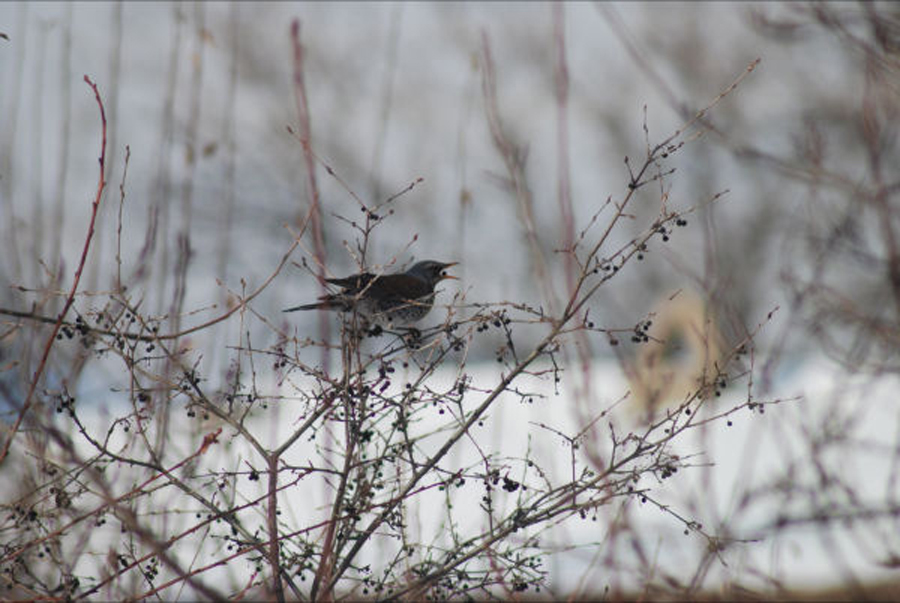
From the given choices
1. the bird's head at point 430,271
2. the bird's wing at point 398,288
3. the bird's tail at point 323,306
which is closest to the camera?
the bird's tail at point 323,306

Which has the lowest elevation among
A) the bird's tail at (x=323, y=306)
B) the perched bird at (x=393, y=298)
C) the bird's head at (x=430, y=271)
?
the bird's tail at (x=323, y=306)

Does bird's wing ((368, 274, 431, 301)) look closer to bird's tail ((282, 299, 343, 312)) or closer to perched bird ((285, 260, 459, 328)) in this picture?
perched bird ((285, 260, 459, 328))

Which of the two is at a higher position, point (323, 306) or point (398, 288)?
point (398, 288)

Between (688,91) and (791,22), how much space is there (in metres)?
13.9

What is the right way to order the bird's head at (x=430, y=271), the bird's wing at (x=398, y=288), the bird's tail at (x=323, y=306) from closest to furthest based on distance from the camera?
the bird's tail at (x=323, y=306) → the bird's wing at (x=398, y=288) → the bird's head at (x=430, y=271)

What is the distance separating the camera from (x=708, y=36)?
17844mm

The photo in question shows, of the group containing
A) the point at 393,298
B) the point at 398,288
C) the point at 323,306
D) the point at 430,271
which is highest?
the point at 430,271

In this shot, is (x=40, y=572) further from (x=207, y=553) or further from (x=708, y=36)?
(x=708, y=36)

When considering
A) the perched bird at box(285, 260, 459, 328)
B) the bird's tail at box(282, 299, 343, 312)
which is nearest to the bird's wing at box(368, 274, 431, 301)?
the perched bird at box(285, 260, 459, 328)

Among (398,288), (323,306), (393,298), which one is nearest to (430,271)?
(398,288)

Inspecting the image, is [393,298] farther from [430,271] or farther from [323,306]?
[430,271]

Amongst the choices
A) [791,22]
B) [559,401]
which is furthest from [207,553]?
[559,401]

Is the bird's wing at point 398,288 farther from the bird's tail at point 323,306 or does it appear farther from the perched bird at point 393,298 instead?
the bird's tail at point 323,306

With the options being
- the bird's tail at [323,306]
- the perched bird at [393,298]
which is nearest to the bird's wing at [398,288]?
the perched bird at [393,298]
